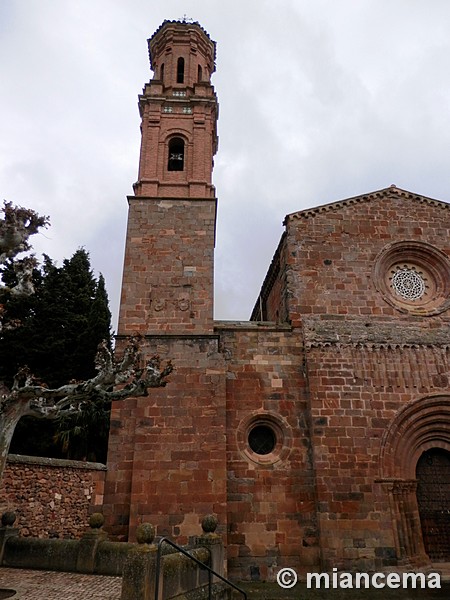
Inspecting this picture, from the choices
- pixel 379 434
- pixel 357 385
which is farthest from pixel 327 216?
pixel 379 434

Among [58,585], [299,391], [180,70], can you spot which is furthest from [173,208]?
[58,585]

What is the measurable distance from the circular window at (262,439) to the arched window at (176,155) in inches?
377

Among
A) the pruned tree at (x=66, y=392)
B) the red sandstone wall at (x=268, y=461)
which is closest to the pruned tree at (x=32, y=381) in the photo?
the pruned tree at (x=66, y=392)

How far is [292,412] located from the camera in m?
13.5

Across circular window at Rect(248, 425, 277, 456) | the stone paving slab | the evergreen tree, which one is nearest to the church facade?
circular window at Rect(248, 425, 277, 456)

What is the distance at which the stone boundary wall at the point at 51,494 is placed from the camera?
11328 millimetres

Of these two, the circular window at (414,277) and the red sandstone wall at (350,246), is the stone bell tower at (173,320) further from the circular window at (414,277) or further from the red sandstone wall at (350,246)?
the circular window at (414,277)

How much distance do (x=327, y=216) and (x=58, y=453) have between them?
13.5 m

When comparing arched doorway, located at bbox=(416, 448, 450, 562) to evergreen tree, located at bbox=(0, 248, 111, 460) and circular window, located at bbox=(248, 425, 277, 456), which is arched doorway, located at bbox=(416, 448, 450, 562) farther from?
evergreen tree, located at bbox=(0, 248, 111, 460)

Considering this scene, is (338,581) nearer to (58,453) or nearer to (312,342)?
(312,342)

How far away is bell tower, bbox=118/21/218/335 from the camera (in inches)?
564

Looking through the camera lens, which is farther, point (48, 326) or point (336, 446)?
point (48, 326)

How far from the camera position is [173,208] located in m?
15.9

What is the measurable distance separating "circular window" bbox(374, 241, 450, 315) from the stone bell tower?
5638mm
